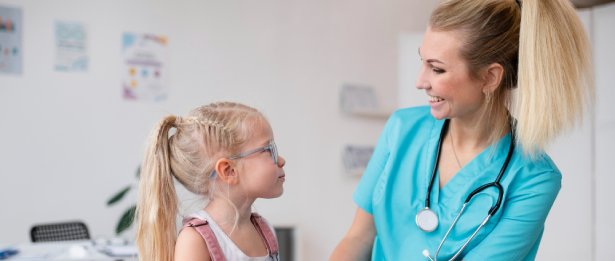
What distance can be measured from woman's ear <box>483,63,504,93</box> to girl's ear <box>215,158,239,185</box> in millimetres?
560

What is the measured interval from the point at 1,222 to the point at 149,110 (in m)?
1.07

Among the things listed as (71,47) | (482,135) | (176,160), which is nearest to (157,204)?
(176,160)

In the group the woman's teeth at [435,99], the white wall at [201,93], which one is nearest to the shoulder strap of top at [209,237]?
the woman's teeth at [435,99]

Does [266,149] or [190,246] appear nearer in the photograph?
[190,246]

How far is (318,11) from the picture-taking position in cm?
472

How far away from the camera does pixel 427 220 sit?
52.8 inches

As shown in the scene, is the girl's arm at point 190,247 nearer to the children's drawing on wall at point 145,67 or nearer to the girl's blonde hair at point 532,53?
the girl's blonde hair at point 532,53

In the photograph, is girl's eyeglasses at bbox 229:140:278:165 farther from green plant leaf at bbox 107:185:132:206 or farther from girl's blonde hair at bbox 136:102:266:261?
green plant leaf at bbox 107:185:132:206

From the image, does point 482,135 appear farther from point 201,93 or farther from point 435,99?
point 201,93

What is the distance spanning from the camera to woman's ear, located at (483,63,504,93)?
1292 millimetres

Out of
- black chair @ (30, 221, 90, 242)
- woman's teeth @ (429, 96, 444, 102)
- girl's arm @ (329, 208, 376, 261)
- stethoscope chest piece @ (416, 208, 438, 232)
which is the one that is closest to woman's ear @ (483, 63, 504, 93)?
woman's teeth @ (429, 96, 444, 102)

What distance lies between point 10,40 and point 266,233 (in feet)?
9.11

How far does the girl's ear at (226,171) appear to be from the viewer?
4.36ft

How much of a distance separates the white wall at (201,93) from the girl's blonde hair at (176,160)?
2.55 m
